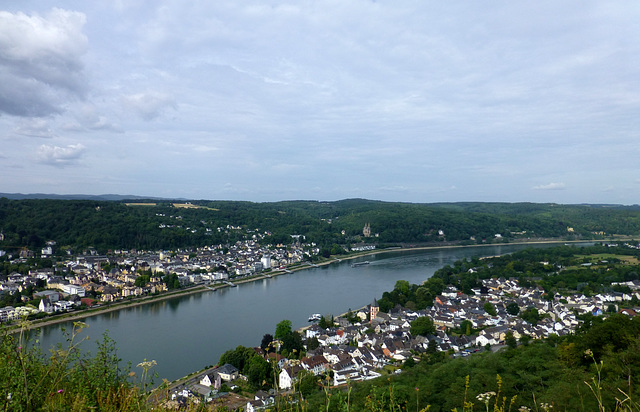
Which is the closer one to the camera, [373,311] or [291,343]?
[291,343]

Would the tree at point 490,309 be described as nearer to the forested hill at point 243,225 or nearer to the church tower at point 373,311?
the church tower at point 373,311

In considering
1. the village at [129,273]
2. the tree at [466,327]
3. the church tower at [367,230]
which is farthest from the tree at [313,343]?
the church tower at [367,230]

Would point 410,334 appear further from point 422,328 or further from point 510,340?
point 510,340

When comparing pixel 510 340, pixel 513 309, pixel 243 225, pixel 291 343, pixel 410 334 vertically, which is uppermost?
pixel 243 225

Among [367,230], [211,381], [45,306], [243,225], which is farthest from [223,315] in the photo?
[367,230]

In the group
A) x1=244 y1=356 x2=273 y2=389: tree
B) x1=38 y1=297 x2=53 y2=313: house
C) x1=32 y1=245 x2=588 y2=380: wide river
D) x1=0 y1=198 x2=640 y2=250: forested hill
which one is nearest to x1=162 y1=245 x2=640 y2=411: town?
x1=244 y1=356 x2=273 y2=389: tree

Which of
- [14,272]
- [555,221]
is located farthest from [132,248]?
Result: [555,221]

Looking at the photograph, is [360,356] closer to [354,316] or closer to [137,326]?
[354,316]

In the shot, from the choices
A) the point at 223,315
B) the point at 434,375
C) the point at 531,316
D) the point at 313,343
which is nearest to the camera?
the point at 434,375
